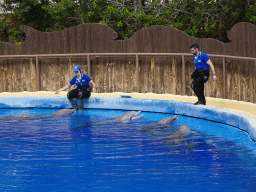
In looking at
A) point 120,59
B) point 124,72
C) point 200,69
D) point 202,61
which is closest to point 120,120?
point 200,69

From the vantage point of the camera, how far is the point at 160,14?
1998cm

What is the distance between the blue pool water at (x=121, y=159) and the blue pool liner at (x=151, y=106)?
24cm

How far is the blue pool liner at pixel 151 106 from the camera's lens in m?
11.2

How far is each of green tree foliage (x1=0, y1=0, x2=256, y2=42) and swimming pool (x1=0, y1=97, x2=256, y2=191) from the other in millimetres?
7777

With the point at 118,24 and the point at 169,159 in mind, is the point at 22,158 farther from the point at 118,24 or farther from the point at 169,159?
the point at 118,24

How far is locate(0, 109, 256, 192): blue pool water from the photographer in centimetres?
727

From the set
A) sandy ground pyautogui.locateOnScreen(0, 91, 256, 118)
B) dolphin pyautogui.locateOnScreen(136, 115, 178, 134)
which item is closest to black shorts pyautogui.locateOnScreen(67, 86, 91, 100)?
sandy ground pyautogui.locateOnScreen(0, 91, 256, 118)

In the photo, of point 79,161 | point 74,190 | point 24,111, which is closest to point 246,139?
point 79,161

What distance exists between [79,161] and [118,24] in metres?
11.4

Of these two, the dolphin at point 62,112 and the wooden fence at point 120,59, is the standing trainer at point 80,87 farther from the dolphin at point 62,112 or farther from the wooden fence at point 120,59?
the wooden fence at point 120,59

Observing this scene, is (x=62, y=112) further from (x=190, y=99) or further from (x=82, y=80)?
(x=190, y=99)

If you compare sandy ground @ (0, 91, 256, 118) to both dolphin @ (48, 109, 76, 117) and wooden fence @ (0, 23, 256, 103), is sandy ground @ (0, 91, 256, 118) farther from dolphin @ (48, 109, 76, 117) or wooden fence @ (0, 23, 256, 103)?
dolphin @ (48, 109, 76, 117)

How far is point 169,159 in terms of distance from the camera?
862 cm

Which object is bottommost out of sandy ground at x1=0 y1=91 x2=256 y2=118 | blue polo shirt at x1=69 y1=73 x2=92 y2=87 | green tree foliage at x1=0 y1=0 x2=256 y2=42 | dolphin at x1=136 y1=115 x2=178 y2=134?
dolphin at x1=136 y1=115 x2=178 y2=134
